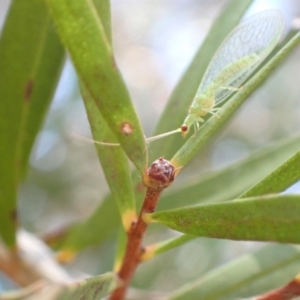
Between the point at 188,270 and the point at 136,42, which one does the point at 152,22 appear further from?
the point at 188,270

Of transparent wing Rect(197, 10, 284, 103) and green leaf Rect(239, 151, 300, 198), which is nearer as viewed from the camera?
green leaf Rect(239, 151, 300, 198)

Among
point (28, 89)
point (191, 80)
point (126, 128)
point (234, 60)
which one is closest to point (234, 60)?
point (234, 60)

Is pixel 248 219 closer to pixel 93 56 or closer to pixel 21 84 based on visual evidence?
pixel 93 56

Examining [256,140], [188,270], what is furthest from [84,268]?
[256,140]

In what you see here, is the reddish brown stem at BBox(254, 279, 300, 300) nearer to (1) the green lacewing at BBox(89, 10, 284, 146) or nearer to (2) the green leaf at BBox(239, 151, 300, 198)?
(2) the green leaf at BBox(239, 151, 300, 198)

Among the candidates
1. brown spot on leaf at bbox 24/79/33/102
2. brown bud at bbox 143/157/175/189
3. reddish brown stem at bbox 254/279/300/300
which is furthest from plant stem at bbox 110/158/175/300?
brown spot on leaf at bbox 24/79/33/102

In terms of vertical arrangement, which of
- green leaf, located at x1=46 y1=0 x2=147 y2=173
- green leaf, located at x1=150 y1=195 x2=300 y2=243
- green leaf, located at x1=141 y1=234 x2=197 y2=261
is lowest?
green leaf, located at x1=141 y1=234 x2=197 y2=261
